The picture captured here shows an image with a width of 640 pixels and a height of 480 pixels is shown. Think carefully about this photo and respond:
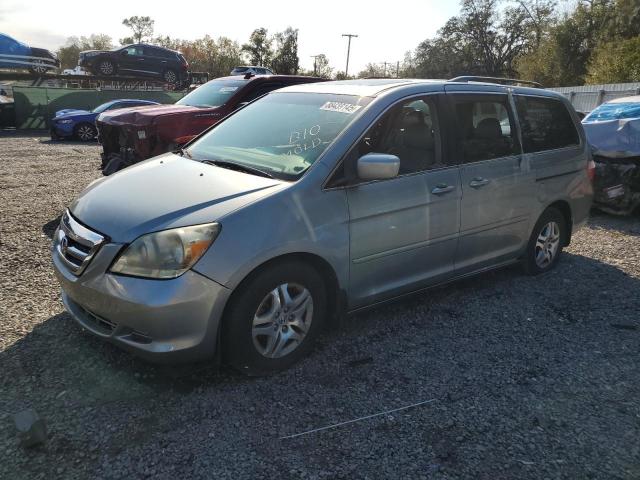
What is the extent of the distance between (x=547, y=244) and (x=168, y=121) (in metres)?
4.86

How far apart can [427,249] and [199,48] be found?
67.4 meters

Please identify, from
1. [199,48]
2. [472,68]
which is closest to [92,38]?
[199,48]

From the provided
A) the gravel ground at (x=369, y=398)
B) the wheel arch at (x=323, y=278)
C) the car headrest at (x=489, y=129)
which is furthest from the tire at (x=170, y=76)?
the wheel arch at (x=323, y=278)

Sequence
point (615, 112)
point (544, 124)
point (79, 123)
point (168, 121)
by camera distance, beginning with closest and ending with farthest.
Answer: point (544, 124)
point (168, 121)
point (615, 112)
point (79, 123)

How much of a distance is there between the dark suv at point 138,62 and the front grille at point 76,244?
26845mm

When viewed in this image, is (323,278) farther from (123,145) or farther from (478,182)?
(123,145)

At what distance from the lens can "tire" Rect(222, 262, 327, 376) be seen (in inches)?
115

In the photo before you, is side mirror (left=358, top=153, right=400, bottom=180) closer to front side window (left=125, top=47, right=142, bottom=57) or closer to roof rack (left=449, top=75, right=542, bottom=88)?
roof rack (left=449, top=75, right=542, bottom=88)

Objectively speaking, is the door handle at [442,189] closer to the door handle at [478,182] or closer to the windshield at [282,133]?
the door handle at [478,182]

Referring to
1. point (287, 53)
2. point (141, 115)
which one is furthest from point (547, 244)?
point (287, 53)

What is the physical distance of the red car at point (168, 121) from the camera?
6754mm

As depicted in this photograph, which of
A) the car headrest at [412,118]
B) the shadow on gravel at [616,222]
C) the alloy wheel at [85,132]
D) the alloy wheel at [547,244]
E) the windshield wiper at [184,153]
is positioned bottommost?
the alloy wheel at [85,132]

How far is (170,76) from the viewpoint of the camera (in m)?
28.5

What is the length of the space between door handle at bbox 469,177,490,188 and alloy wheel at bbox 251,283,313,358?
1.69 m
